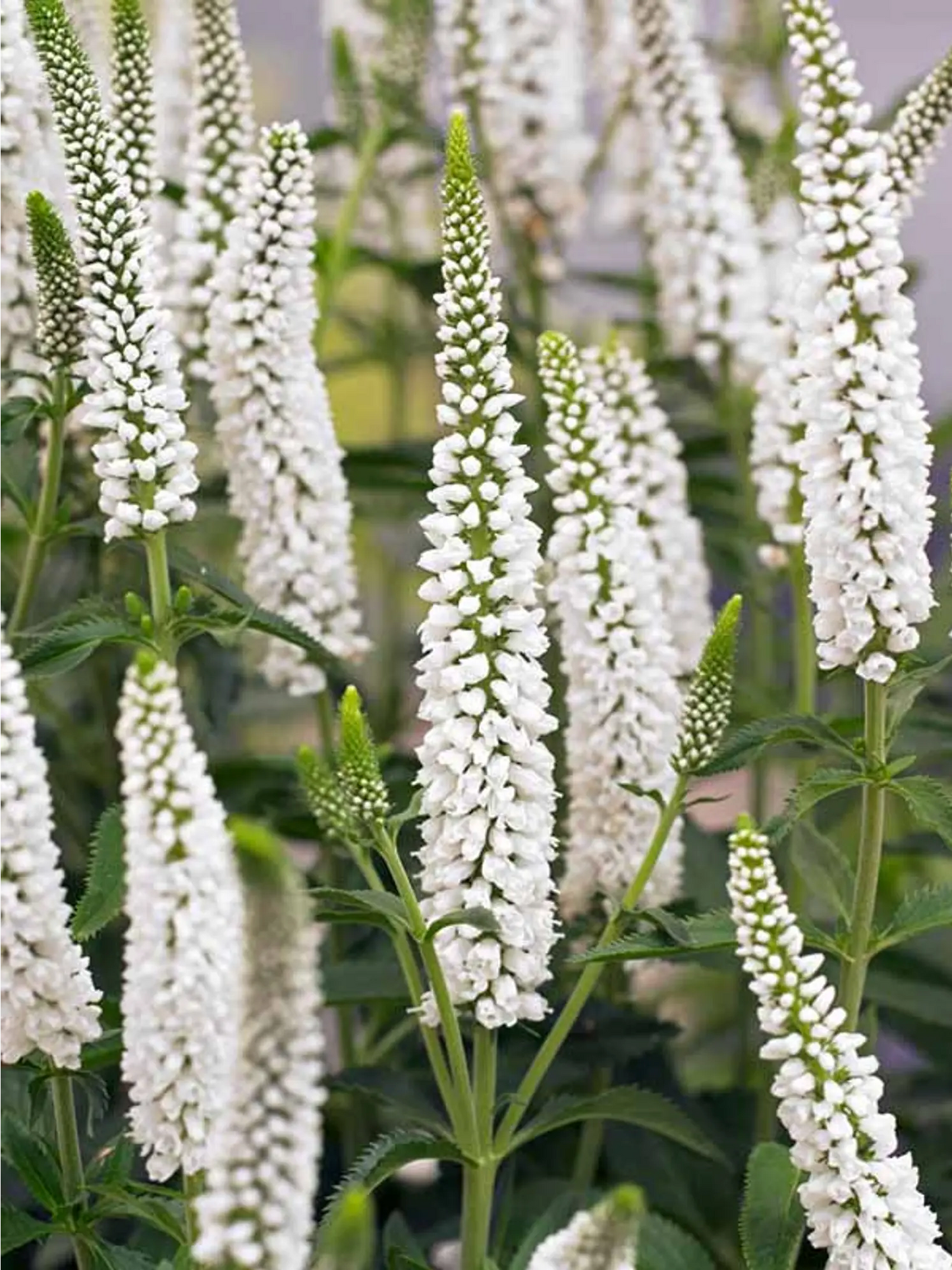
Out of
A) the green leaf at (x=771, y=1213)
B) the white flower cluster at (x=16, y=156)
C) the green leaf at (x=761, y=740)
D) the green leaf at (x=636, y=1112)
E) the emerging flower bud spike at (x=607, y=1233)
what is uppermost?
the white flower cluster at (x=16, y=156)

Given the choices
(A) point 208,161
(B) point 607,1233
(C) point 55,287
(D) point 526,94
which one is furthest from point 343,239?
(B) point 607,1233

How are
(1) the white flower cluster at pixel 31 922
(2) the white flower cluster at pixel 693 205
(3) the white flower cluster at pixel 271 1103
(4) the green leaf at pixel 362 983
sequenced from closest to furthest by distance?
(3) the white flower cluster at pixel 271 1103 → (1) the white flower cluster at pixel 31 922 → (4) the green leaf at pixel 362 983 → (2) the white flower cluster at pixel 693 205

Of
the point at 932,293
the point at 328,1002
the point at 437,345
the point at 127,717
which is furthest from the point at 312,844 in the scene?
the point at 932,293

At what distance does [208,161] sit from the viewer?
3.07 feet

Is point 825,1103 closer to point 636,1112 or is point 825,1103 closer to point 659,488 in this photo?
point 636,1112

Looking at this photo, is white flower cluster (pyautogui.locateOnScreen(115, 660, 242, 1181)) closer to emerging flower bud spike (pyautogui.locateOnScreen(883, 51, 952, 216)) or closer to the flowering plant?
the flowering plant

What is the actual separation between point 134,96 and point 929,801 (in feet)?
1.38

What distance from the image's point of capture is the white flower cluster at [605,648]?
802mm

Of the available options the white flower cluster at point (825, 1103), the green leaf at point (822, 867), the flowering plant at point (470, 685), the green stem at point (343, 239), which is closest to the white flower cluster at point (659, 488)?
the flowering plant at point (470, 685)

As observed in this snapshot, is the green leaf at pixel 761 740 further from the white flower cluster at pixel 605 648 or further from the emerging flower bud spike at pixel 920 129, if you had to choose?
the emerging flower bud spike at pixel 920 129

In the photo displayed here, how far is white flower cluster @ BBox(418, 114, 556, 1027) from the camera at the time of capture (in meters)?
0.65

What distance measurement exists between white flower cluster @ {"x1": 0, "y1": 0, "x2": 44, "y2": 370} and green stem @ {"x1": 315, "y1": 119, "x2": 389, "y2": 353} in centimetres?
29

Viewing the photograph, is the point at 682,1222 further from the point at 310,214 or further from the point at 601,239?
the point at 601,239

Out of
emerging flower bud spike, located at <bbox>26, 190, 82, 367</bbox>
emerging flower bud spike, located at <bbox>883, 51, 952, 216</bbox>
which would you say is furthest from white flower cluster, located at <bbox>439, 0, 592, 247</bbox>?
emerging flower bud spike, located at <bbox>26, 190, 82, 367</bbox>
